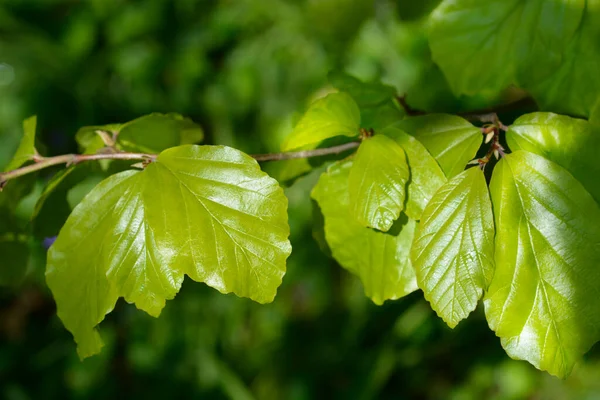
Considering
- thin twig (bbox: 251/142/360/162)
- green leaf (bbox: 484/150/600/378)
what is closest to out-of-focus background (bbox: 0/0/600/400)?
thin twig (bbox: 251/142/360/162)

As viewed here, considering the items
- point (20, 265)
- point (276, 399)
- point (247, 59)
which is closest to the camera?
point (20, 265)

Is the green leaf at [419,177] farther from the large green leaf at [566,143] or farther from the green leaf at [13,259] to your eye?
the green leaf at [13,259]

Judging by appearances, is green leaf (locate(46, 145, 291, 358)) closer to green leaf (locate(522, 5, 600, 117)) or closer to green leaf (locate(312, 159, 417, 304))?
green leaf (locate(312, 159, 417, 304))

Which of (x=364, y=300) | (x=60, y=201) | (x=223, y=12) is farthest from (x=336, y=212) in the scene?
(x=223, y=12)

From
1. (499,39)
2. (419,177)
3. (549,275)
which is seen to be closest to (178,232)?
(419,177)

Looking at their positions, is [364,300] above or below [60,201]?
below

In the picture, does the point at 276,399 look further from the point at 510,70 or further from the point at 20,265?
the point at 510,70

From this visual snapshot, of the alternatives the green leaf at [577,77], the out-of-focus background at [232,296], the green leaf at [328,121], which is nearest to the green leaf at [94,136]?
the green leaf at [328,121]
